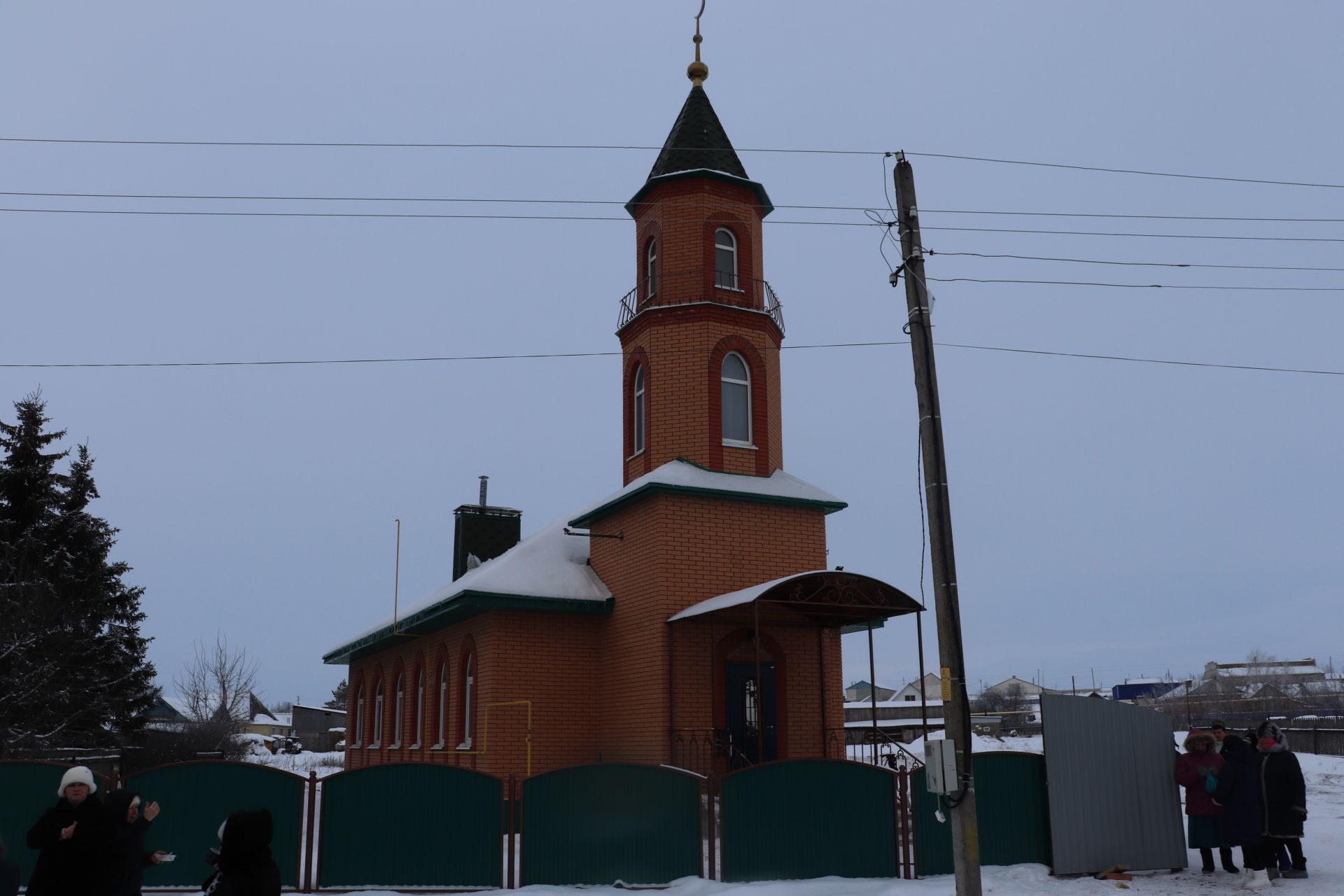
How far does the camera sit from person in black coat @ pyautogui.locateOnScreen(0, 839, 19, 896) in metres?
5.43

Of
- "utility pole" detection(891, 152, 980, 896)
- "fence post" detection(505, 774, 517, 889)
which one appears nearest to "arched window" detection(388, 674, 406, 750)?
"fence post" detection(505, 774, 517, 889)

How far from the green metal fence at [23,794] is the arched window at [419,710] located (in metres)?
12.7

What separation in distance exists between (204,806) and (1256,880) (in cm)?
1070

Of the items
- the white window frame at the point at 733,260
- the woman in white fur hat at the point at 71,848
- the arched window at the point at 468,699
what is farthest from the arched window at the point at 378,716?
the woman in white fur hat at the point at 71,848

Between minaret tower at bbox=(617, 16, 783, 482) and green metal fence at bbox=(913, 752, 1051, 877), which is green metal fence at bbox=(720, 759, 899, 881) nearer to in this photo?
green metal fence at bbox=(913, 752, 1051, 877)

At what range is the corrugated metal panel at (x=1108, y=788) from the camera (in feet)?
39.6

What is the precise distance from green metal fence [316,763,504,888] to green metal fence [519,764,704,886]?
42 cm

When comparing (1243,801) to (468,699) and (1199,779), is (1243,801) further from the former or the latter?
(468,699)

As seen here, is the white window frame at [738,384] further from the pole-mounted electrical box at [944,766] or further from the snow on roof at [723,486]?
the pole-mounted electrical box at [944,766]

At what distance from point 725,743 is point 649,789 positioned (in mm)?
6120

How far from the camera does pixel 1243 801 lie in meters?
11.4

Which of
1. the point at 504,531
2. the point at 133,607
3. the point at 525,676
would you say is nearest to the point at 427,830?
the point at 525,676

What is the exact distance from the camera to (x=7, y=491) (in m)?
28.6

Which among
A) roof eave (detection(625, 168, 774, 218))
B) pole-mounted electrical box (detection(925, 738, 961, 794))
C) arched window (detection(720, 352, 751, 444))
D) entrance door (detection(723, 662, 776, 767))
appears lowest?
pole-mounted electrical box (detection(925, 738, 961, 794))
